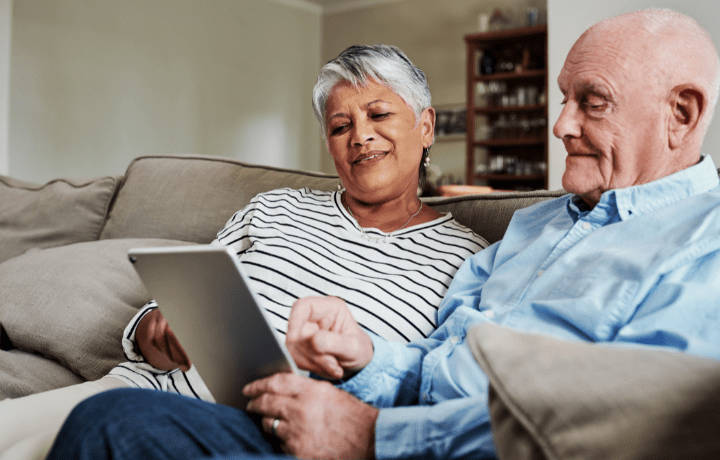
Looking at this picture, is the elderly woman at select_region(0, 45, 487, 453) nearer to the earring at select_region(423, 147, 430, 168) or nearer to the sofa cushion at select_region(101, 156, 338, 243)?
the earring at select_region(423, 147, 430, 168)

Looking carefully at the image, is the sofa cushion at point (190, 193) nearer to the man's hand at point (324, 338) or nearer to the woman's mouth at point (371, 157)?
the woman's mouth at point (371, 157)

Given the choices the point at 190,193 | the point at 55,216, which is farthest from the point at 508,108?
the point at 55,216

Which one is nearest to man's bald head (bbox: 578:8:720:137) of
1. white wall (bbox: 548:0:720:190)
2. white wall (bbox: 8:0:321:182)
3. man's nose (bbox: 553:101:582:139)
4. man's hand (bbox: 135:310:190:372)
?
man's nose (bbox: 553:101:582:139)

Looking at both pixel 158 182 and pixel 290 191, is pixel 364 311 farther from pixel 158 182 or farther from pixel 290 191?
pixel 158 182

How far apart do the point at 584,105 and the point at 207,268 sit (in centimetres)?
62

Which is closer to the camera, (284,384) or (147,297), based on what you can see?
(284,384)

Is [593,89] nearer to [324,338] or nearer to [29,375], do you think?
[324,338]

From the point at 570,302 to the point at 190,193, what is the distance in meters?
1.21

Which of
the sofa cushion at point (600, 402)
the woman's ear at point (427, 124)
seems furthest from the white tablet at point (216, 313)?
the woman's ear at point (427, 124)

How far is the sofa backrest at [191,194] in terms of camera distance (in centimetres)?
164

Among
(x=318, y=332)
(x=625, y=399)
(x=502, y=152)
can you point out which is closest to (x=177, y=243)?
(x=318, y=332)

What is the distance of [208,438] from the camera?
2.20ft

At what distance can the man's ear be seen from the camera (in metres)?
0.83

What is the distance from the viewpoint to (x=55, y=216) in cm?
185
